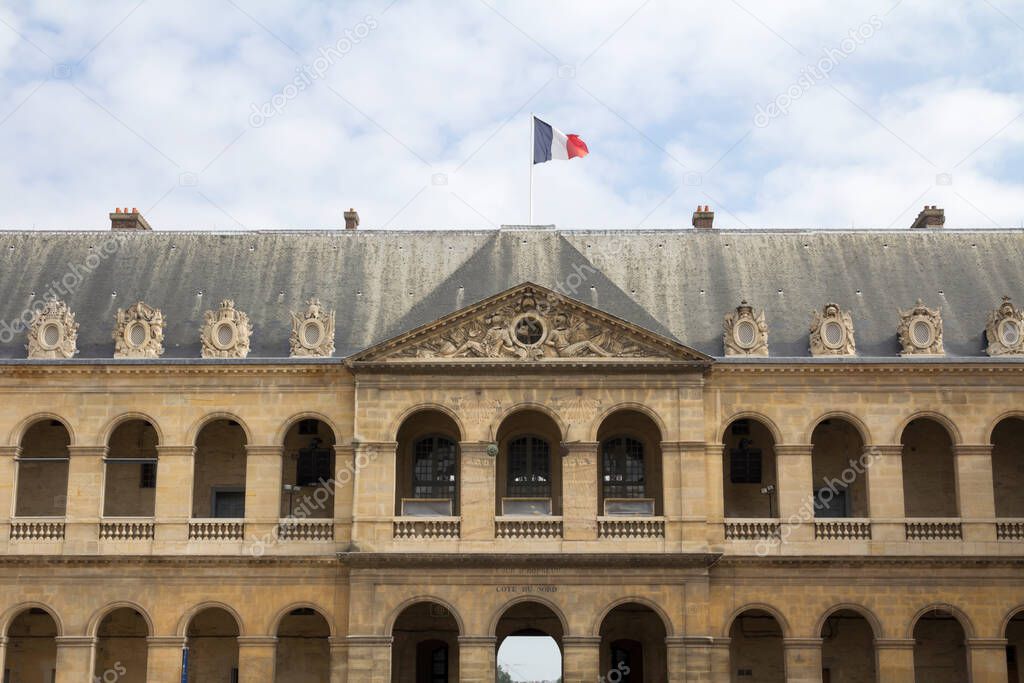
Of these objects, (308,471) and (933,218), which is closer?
(308,471)

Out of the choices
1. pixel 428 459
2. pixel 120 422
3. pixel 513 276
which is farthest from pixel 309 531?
pixel 513 276

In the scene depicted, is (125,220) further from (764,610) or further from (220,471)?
(764,610)

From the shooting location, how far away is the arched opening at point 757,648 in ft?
126

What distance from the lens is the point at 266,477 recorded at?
124 feet

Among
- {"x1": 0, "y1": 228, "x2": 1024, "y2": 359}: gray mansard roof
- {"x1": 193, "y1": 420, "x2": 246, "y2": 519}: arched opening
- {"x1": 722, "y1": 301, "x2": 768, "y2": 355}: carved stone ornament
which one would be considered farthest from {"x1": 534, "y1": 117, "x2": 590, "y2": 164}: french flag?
{"x1": 193, "y1": 420, "x2": 246, "y2": 519}: arched opening

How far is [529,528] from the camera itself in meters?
36.8

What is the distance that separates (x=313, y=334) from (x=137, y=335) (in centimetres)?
519

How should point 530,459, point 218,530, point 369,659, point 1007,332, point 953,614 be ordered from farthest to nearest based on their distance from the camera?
1. point 530,459
2. point 1007,332
3. point 218,530
4. point 953,614
5. point 369,659

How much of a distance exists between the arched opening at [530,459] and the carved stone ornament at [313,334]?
566 cm

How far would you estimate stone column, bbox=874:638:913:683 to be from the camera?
36.2 metres

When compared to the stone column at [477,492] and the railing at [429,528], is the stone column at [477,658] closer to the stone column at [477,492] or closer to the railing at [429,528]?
the stone column at [477,492]

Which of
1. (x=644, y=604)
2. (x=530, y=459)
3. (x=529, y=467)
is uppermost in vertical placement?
(x=530, y=459)

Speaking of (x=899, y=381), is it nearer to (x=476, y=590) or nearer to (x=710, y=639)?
(x=710, y=639)

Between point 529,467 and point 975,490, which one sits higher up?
point 529,467
